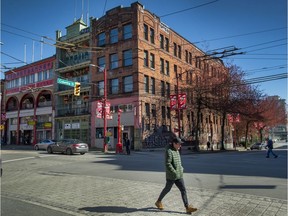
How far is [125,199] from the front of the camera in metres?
8.12

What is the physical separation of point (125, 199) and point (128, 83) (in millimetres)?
31222

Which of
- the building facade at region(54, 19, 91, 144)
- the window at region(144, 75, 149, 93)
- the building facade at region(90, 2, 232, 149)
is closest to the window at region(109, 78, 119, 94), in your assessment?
the building facade at region(90, 2, 232, 149)

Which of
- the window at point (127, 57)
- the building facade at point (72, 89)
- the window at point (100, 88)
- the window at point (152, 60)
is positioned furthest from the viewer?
the building facade at point (72, 89)

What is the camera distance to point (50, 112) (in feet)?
162

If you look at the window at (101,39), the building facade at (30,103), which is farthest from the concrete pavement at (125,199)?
the building facade at (30,103)

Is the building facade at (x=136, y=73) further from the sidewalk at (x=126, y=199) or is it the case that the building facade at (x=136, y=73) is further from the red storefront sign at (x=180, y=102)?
the sidewalk at (x=126, y=199)

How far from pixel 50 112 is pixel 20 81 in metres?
12.0

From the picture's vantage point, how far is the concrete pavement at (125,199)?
6973mm

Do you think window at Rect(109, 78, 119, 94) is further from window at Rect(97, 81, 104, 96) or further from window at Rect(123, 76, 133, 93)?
window at Rect(97, 81, 104, 96)

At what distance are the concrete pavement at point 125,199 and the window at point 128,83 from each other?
27.8 metres

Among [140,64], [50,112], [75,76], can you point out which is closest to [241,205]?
[140,64]

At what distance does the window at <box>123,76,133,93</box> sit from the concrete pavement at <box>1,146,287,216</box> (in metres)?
27.8

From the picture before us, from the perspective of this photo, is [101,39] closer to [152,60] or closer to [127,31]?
[127,31]

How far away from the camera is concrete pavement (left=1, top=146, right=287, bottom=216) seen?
22.9 ft
